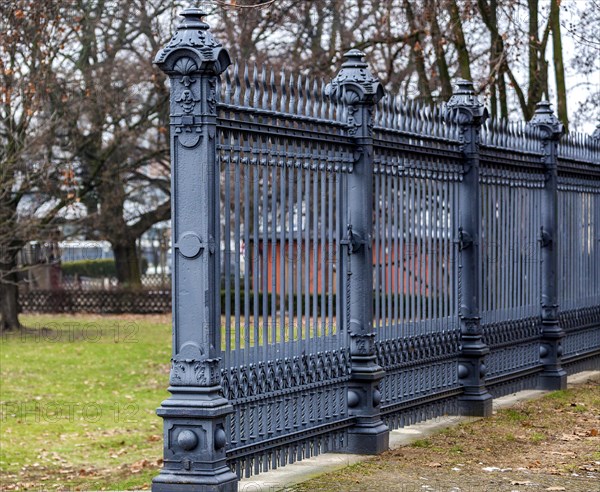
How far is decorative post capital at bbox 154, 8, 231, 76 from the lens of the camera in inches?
267

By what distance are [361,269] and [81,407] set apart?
28.2 ft

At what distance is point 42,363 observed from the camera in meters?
22.0

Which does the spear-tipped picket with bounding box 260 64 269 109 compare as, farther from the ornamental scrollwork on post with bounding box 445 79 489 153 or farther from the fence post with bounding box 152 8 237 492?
the ornamental scrollwork on post with bounding box 445 79 489 153

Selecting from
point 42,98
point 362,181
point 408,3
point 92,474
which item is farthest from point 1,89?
point 362,181

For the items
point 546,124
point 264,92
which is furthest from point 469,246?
point 264,92

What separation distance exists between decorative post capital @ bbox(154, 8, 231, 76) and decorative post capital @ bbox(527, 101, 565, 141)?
6.62 m

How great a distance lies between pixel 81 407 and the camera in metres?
16.3

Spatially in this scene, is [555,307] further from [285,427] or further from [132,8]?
[132,8]

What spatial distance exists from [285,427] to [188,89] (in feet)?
7.50

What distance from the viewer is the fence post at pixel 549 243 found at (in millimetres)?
12859

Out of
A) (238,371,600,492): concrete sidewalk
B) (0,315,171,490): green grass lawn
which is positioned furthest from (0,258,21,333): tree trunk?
(238,371,600,492): concrete sidewalk

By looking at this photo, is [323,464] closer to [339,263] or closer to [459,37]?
[339,263]

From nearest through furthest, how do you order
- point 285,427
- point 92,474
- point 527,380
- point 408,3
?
point 285,427 < point 92,474 < point 527,380 < point 408,3

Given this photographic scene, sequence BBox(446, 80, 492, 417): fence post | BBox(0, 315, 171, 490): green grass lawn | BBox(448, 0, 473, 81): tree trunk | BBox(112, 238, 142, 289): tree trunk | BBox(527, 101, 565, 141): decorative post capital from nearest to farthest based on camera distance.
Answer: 1. BBox(446, 80, 492, 417): fence post
2. BBox(0, 315, 171, 490): green grass lawn
3. BBox(527, 101, 565, 141): decorative post capital
4. BBox(448, 0, 473, 81): tree trunk
5. BBox(112, 238, 142, 289): tree trunk
